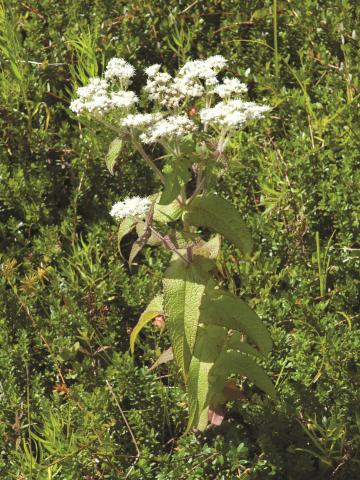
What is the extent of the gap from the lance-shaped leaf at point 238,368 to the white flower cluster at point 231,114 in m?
0.88

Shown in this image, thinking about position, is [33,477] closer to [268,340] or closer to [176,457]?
[176,457]

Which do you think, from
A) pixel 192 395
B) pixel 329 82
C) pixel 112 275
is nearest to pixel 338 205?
pixel 329 82

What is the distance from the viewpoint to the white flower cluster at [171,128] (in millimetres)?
2764

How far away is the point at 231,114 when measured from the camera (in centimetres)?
287

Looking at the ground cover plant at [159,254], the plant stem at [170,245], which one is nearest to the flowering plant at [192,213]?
the plant stem at [170,245]

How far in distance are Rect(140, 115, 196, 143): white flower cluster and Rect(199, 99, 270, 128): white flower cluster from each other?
0.10 m

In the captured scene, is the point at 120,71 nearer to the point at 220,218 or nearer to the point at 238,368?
the point at 220,218

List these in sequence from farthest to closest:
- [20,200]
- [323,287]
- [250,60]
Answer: [250,60]
[20,200]
[323,287]

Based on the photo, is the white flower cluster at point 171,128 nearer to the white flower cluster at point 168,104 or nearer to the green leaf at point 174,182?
the white flower cluster at point 168,104

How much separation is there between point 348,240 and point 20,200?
1.61m

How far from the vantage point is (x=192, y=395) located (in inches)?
124

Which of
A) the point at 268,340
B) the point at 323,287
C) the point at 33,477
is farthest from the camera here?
the point at 323,287

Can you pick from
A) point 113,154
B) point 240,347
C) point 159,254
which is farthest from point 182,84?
point 159,254

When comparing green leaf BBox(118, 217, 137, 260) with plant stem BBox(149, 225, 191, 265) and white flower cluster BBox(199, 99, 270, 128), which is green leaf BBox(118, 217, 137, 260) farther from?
white flower cluster BBox(199, 99, 270, 128)
